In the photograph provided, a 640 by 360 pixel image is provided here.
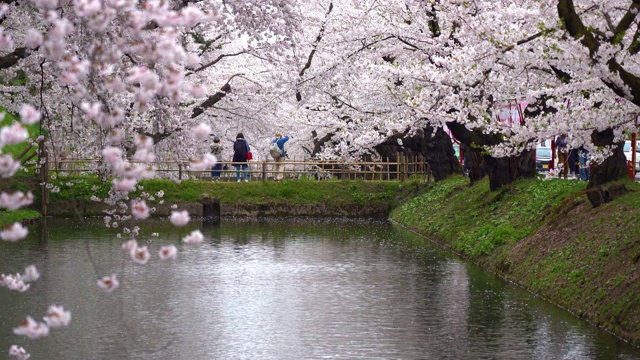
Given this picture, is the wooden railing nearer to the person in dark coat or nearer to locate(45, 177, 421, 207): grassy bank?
locate(45, 177, 421, 207): grassy bank

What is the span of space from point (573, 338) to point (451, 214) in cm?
1247

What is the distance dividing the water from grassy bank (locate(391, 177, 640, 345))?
394mm

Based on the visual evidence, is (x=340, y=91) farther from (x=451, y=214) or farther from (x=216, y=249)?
(x=216, y=249)

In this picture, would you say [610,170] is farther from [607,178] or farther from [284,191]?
[284,191]

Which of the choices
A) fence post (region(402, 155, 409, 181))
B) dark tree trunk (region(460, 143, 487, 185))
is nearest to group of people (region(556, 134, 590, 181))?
dark tree trunk (region(460, 143, 487, 185))

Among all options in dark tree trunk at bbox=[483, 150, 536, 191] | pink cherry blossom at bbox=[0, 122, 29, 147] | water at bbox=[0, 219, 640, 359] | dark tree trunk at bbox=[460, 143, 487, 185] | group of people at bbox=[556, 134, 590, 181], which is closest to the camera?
pink cherry blossom at bbox=[0, 122, 29, 147]

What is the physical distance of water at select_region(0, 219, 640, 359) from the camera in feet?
35.3

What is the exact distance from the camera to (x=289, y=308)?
13531 millimetres

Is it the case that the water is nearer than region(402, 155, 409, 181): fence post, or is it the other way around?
the water

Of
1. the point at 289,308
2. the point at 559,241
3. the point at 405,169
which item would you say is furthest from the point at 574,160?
the point at 289,308

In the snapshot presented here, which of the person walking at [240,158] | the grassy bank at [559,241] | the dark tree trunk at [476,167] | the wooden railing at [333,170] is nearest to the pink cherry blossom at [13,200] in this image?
the grassy bank at [559,241]

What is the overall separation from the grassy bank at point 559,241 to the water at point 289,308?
0.39 meters

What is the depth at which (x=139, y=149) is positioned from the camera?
18.5 feet

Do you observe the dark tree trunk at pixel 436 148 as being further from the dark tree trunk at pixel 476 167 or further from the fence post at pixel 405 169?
the dark tree trunk at pixel 476 167
